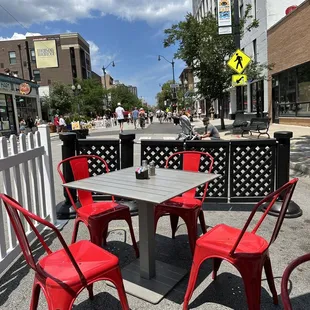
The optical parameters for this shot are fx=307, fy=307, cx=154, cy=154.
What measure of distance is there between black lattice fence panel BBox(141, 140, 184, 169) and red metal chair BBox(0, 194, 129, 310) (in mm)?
2785

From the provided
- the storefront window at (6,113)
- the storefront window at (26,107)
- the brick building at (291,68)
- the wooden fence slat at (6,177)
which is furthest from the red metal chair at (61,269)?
the storefront window at (26,107)

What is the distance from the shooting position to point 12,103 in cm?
2858

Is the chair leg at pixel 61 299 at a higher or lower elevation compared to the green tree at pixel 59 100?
lower

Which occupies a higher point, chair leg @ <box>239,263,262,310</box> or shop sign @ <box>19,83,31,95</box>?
shop sign @ <box>19,83,31,95</box>

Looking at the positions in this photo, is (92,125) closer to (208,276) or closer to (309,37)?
(309,37)

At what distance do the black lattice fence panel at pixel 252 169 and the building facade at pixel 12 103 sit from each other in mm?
24419

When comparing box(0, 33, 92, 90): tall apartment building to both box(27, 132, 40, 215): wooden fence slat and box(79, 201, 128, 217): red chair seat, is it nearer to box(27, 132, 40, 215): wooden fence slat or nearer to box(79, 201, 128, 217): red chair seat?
box(27, 132, 40, 215): wooden fence slat

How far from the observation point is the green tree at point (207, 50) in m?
16.9

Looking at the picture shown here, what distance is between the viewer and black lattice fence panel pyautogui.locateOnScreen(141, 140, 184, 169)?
Answer: 16.5 ft

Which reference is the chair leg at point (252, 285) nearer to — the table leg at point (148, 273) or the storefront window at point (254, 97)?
the table leg at point (148, 273)

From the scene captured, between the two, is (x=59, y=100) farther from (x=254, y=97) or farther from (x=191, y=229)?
(x=191, y=229)

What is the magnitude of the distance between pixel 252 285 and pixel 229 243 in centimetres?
36

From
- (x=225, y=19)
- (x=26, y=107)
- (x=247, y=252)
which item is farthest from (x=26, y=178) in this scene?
(x=26, y=107)

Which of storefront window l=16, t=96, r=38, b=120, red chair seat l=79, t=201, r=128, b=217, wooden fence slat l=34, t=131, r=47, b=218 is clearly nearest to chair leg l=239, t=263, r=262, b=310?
red chair seat l=79, t=201, r=128, b=217
